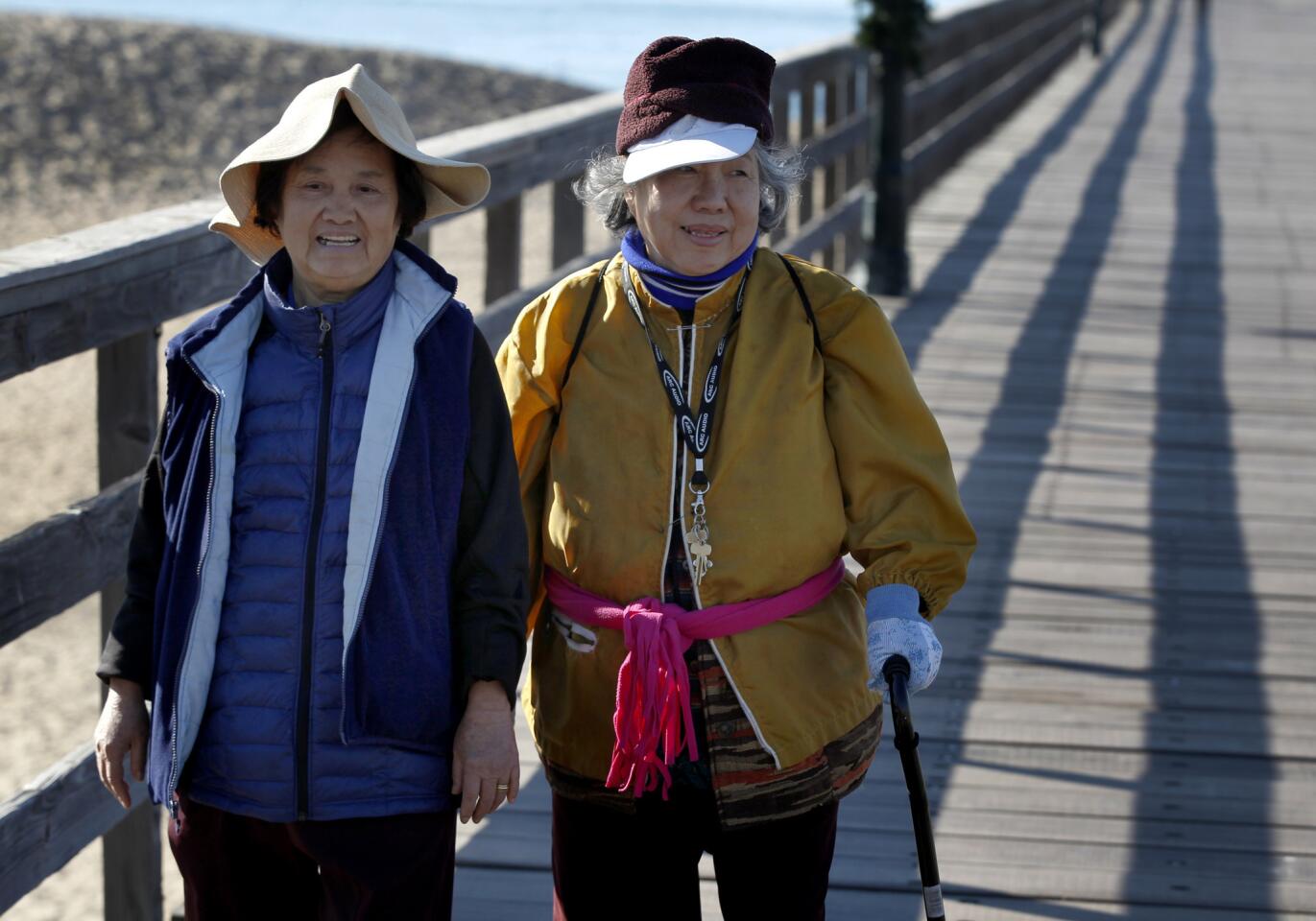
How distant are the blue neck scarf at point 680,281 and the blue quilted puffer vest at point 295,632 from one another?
0.38 m

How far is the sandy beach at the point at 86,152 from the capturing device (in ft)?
27.2

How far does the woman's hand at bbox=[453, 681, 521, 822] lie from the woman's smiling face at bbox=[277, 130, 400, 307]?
19.6 inches

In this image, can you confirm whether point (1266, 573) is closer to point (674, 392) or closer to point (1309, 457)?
point (1309, 457)

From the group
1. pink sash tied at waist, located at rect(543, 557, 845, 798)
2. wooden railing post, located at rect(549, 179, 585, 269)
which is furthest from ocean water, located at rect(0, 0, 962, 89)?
pink sash tied at waist, located at rect(543, 557, 845, 798)

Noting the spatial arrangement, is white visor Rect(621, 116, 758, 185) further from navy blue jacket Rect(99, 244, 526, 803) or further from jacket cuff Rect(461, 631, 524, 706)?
jacket cuff Rect(461, 631, 524, 706)

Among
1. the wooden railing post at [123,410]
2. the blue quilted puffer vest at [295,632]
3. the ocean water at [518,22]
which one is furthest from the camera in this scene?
the ocean water at [518,22]

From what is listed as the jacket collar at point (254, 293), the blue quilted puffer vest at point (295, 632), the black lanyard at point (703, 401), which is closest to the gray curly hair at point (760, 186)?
the black lanyard at point (703, 401)

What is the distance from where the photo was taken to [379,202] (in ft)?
7.38

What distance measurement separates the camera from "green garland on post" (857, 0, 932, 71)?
7.98 m

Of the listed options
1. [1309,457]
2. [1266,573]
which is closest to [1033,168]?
[1309,457]

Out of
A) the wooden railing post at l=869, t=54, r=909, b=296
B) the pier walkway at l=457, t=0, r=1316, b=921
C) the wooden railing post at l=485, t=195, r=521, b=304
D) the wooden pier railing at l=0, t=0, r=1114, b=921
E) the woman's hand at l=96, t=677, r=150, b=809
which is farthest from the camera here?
the wooden railing post at l=869, t=54, r=909, b=296

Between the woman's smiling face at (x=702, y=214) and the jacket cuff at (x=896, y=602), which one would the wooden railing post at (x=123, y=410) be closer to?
the woman's smiling face at (x=702, y=214)

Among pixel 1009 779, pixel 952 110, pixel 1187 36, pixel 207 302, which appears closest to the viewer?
pixel 207 302

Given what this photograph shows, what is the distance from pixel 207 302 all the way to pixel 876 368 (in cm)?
125
